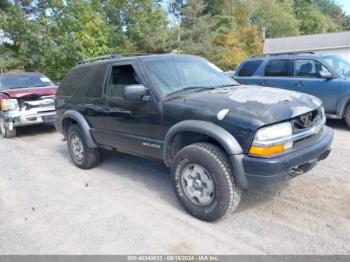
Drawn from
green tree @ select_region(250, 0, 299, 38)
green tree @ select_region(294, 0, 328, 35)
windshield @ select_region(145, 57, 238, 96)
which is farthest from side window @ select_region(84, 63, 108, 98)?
green tree @ select_region(294, 0, 328, 35)

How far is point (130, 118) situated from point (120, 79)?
2.30ft

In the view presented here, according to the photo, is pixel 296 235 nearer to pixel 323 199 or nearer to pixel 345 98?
pixel 323 199

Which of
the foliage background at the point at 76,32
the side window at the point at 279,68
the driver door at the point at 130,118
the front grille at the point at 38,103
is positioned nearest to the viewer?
the driver door at the point at 130,118

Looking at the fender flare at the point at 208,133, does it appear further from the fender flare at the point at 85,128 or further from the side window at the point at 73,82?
the side window at the point at 73,82

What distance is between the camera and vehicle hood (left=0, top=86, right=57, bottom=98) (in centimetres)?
884

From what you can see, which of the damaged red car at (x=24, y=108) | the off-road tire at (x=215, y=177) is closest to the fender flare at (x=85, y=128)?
the off-road tire at (x=215, y=177)

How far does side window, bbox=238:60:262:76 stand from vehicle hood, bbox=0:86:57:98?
209 inches

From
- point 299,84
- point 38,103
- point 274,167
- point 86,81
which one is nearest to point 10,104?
point 38,103

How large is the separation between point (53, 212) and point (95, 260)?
1346 millimetres

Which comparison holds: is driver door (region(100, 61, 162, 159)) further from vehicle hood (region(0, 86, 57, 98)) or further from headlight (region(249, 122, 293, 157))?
vehicle hood (region(0, 86, 57, 98))

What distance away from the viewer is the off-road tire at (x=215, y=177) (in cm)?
345

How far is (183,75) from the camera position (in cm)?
452

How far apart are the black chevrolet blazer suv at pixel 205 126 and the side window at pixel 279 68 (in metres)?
4.03

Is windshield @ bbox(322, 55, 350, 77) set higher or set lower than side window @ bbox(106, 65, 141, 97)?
lower
